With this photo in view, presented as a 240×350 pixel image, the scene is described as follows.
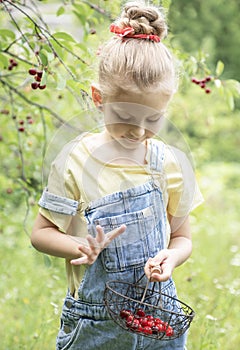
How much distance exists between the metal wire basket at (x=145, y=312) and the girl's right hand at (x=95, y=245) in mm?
84

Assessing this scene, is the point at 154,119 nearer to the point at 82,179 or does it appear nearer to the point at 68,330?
the point at 82,179

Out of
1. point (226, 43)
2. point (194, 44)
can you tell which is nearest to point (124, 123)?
point (194, 44)

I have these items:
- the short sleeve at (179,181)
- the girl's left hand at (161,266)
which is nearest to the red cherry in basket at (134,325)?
the girl's left hand at (161,266)

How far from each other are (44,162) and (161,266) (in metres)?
0.40

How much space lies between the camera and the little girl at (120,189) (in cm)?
169

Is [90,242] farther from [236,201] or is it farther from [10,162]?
[236,201]

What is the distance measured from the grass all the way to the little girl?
79 centimetres

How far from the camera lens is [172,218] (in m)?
1.89

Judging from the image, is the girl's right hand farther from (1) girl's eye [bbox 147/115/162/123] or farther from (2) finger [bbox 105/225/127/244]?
(1) girl's eye [bbox 147/115/162/123]

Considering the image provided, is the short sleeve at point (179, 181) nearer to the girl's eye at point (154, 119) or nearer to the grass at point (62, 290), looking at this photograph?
the girl's eye at point (154, 119)

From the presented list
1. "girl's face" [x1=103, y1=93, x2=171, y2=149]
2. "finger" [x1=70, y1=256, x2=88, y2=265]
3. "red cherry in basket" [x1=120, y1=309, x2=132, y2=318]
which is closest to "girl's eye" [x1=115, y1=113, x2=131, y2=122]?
"girl's face" [x1=103, y1=93, x2=171, y2=149]

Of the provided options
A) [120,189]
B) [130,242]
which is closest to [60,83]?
[120,189]

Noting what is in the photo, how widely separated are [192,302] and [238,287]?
55cm

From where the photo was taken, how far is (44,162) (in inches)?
70.5
